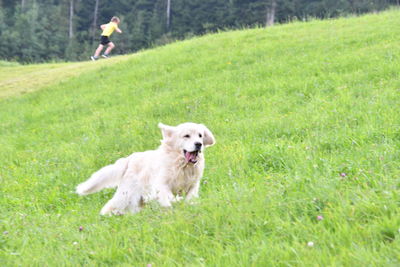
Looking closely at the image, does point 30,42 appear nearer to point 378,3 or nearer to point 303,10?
point 303,10

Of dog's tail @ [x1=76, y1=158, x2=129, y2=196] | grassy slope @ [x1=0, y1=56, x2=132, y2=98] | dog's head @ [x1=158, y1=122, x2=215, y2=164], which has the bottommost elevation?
grassy slope @ [x1=0, y1=56, x2=132, y2=98]

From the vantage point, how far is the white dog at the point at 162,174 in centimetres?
514

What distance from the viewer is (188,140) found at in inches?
207

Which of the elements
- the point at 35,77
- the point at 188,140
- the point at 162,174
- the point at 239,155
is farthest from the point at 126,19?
the point at 162,174

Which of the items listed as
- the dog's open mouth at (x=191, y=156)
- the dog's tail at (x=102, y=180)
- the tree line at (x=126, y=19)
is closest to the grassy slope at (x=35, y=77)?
the dog's tail at (x=102, y=180)

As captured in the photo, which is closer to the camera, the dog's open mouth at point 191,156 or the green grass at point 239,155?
the green grass at point 239,155

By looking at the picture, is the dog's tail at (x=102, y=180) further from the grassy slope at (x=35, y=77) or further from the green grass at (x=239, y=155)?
the grassy slope at (x=35, y=77)

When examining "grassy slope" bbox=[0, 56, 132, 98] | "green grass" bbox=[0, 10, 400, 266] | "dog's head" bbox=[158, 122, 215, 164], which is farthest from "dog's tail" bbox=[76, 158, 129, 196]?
"grassy slope" bbox=[0, 56, 132, 98]

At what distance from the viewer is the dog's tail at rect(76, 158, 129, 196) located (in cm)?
575

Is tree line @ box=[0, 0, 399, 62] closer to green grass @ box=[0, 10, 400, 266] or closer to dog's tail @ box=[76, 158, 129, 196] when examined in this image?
green grass @ box=[0, 10, 400, 266]

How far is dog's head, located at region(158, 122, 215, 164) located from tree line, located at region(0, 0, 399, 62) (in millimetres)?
50841

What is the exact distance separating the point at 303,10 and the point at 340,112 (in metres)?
53.8

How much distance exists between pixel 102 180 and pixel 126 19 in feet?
230

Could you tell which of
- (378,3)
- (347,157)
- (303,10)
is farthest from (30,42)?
(347,157)
